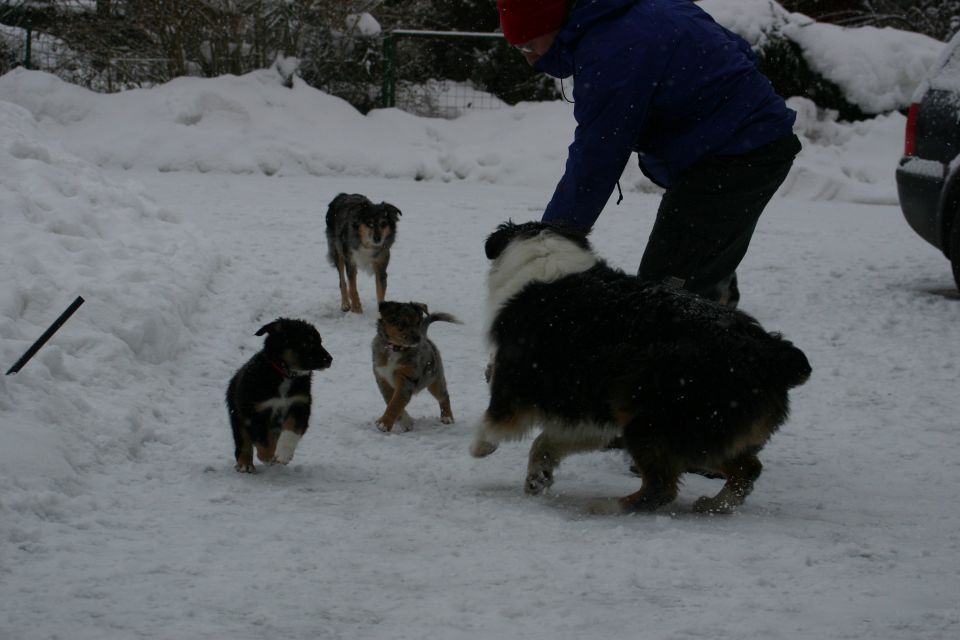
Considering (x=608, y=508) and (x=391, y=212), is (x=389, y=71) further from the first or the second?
(x=608, y=508)

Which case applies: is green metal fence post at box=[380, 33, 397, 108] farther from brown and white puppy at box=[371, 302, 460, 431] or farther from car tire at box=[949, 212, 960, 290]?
brown and white puppy at box=[371, 302, 460, 431]

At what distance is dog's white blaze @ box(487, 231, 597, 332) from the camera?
17.1ft

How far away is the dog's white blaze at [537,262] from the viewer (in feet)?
17.1

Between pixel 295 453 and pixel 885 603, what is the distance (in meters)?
3.46

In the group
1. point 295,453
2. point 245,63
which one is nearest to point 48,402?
point 295,453

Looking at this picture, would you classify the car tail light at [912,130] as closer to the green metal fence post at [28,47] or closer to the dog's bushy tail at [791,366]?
the dog's bushy tail at [791,366]

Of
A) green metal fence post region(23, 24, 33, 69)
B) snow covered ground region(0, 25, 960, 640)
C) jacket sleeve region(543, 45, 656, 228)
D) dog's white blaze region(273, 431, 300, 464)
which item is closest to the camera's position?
snow covered ground region(0, 25, 960, 640)

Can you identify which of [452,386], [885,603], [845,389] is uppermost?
[885,603]

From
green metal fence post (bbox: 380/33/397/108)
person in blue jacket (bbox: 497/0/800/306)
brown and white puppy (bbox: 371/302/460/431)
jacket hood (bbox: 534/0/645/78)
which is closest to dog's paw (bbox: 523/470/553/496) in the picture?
person in blue jacket (bbox: 497/0/800/306)

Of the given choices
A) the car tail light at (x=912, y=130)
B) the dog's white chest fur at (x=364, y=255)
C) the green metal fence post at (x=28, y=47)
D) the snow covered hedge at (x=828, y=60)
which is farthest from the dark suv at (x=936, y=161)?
the green metal fence post at (x=28, y=47)

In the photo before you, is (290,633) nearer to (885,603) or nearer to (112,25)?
(885,603)

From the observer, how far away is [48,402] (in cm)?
537

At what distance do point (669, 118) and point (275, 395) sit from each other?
2.40 metres

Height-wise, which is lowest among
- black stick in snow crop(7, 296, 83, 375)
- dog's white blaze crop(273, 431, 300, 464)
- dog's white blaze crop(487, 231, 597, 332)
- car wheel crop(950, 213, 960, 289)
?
dog's white blaze crop(273, 431, 300, 464)
